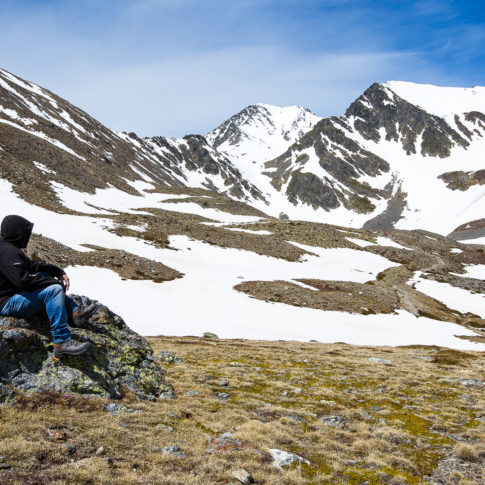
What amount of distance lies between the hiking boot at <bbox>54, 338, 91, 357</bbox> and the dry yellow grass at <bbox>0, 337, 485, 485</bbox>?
1.20 m

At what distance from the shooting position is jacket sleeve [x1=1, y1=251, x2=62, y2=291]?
9.12 m

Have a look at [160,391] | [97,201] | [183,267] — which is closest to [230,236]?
[183,267]

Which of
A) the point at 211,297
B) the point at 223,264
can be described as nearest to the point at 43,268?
the point at 211,297

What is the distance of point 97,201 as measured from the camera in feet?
300

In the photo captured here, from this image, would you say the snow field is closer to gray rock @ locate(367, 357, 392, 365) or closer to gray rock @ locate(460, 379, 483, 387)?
gray rock @ locate(367, 357, 392, 365)

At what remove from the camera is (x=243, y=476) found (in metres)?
7.30

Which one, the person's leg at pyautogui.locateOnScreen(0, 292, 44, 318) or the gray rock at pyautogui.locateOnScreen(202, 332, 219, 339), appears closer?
the person's leg at pyautogui.locateOnScreen(0, 292, 44, 318)

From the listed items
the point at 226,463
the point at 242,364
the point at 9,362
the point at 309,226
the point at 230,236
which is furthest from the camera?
the point at 309,226

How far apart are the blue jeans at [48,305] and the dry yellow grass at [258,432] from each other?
1.74 m

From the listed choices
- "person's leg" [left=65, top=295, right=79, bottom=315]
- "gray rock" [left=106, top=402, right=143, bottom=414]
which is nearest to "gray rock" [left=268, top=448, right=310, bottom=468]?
"gray rock" [left=106, top=402, right=143, bottom=414]

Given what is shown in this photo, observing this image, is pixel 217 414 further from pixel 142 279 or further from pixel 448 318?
pixel 448 318

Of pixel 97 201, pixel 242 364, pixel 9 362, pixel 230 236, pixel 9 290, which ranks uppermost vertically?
pixel 97 201

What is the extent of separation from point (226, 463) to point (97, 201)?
93.1 meters

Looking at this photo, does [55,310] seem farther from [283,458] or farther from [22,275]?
[283,458]
